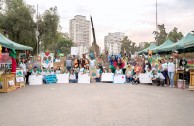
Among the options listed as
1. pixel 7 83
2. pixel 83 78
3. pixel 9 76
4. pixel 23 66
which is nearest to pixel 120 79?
pixel 83 78

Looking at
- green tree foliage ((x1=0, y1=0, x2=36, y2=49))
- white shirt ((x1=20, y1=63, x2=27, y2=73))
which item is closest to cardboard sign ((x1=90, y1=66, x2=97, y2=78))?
white shirt ((x1=20, y1=63, x2=27, y2=73))

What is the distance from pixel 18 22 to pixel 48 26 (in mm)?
5123

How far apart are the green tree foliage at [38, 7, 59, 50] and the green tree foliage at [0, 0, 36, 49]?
1.94 metres

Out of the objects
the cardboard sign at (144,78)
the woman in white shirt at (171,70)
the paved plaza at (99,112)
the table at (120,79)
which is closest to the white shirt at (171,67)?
the woman in white shirt at (171,70)

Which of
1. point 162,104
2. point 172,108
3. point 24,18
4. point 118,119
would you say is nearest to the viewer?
point 118,119

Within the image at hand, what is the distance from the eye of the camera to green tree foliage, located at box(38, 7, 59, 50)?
3628 centimetres

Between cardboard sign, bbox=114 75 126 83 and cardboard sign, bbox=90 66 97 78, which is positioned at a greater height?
cardboard sign, bbox=90 66 97 78

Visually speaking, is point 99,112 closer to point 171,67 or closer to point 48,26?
point 171,67

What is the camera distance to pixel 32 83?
1599cm

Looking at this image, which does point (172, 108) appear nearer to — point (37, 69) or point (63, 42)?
point (37, 69)

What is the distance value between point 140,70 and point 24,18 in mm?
22664

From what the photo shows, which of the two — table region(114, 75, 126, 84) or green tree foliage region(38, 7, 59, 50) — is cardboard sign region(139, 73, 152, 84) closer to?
table region(114, 75, 126, 84)

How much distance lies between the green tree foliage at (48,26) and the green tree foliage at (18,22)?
1.94 m

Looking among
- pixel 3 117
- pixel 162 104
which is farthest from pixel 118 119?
pixel 3 117
